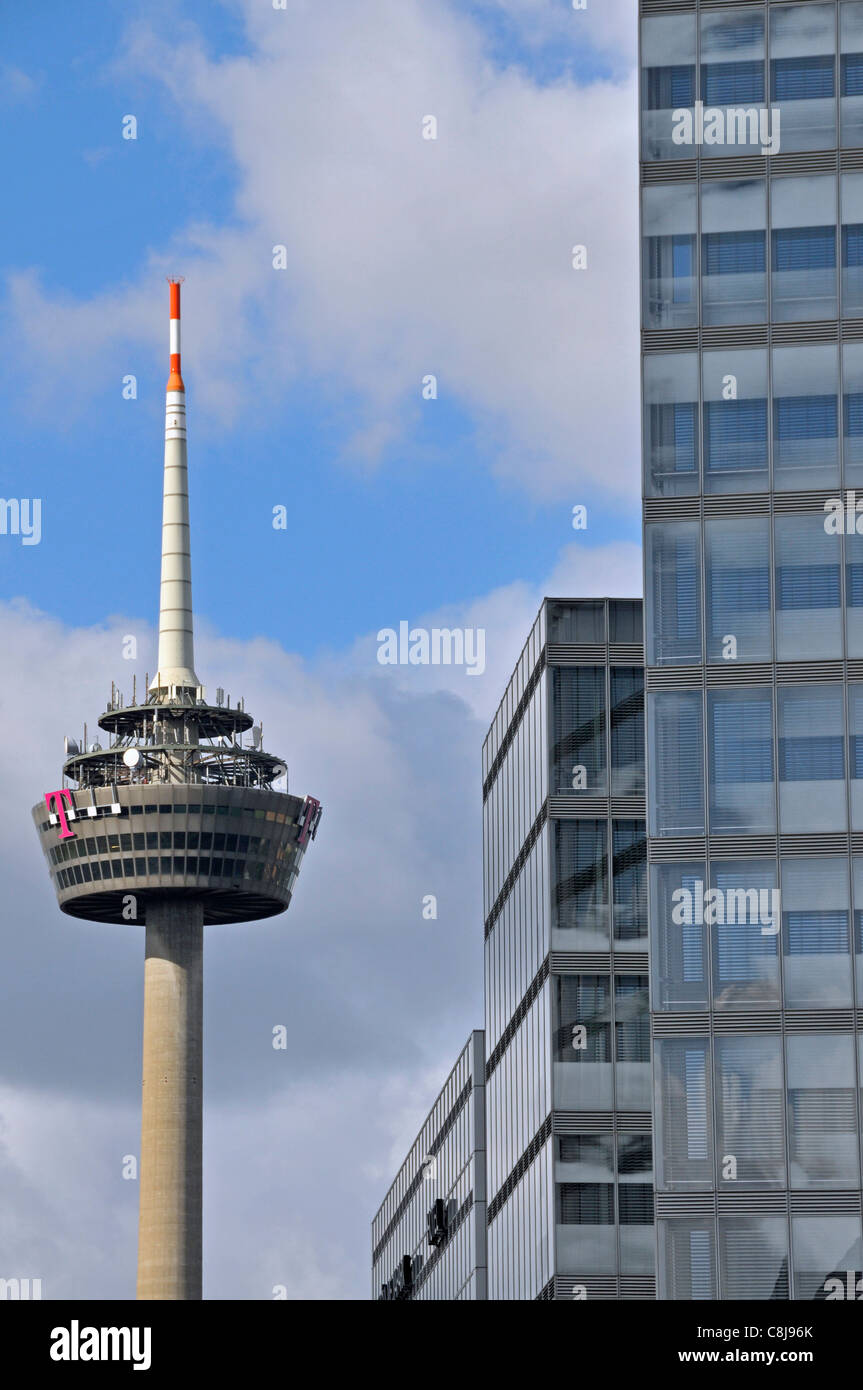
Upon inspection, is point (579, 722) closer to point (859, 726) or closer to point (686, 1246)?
point (859, 726)

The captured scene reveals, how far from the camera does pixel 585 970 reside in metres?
79.2

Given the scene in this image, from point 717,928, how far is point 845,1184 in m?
7.25

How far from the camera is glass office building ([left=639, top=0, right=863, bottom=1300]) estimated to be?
63625 millimetres

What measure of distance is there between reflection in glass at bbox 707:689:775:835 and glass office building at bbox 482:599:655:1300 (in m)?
13.9

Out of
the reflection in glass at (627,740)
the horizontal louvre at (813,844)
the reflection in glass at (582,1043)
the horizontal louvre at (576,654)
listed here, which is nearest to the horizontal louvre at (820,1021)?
the horizontal louvre at (813,844)

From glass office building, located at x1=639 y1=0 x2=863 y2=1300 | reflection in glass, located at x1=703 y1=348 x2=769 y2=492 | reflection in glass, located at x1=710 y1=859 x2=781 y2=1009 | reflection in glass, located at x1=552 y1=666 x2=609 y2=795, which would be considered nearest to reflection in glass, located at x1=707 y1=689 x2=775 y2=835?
glass office building, located at x1=639 y1=0 x2=863 y2=1300

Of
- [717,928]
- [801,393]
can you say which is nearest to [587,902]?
[717,928]

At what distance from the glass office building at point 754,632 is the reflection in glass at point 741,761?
0.19 feet

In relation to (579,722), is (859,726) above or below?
below

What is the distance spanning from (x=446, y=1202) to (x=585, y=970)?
30478mm

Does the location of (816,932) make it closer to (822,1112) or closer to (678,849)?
(678,849)

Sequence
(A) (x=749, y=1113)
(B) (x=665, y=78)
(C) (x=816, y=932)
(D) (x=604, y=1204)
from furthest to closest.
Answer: (D) (x=604, y=1204)
(B) (x=665, y=78)
(C) (x=816, y=932)
(A) (x=749, y=1113)

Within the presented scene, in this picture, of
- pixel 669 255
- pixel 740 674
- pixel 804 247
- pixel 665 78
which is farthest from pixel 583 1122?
pixel 665 78
